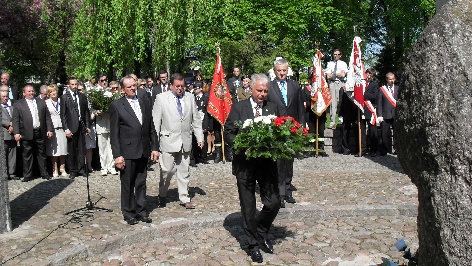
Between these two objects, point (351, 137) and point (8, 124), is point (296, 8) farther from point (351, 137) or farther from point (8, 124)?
point (8, 124)

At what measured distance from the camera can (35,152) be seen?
12734mm

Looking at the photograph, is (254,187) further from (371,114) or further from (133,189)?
(371,114)

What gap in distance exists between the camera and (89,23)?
80.9ft

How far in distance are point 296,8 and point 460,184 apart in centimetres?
2873

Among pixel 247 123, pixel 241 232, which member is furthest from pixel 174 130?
pixel 247 123

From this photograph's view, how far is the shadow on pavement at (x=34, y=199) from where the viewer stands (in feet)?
27.4

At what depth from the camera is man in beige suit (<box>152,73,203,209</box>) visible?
871 cm

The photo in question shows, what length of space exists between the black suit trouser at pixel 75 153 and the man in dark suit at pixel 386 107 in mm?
7948

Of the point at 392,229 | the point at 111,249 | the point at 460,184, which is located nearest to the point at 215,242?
the point at 111,249

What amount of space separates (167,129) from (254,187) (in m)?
2.73

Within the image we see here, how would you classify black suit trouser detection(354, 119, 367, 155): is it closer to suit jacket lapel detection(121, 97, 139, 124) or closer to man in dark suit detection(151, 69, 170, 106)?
man in dark suit detection(151, 69, 170, 106)

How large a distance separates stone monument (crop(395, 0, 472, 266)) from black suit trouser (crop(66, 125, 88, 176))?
401 inches

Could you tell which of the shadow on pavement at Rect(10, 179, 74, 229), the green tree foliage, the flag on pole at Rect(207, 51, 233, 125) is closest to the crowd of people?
the flag on pole at Rect(207, 51, 233, 125)

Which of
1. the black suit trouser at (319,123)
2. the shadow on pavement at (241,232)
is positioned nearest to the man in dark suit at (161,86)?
the black suit trouser at (319,123)
